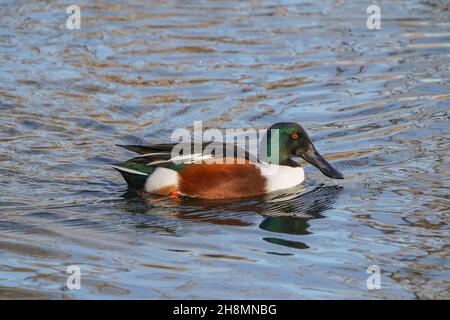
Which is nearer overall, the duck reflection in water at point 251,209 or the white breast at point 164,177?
the duck reflection in water at point 251,209

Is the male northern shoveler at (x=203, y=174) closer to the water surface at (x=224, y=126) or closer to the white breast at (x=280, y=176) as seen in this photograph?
the white breast at (x=280, y=176)

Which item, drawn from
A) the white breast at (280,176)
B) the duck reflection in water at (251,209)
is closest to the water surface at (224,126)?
the duck reflection in water at (251,209)

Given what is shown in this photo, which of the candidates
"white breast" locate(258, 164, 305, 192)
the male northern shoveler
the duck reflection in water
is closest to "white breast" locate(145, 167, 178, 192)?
the male northern shoveler

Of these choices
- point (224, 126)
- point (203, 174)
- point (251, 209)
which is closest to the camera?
point (251, 209)

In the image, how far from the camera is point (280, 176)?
8516 millimetres

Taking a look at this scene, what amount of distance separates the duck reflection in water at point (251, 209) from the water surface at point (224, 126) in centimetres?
2

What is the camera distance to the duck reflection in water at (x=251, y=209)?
766cm

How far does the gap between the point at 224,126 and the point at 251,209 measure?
2488 mm

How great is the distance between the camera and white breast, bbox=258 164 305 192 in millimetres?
8469

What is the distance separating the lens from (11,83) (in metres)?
11.6

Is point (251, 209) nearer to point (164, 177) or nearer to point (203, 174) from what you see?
point (203, 174)

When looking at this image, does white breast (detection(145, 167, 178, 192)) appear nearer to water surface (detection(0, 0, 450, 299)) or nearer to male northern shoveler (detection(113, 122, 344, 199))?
male northern shoveler (detection(113, 122, 344, 199))

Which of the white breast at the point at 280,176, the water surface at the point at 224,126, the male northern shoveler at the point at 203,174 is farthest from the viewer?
the white breast at the point at 280,176

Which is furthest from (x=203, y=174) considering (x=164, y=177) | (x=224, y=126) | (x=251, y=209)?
(x=224, y=126)
